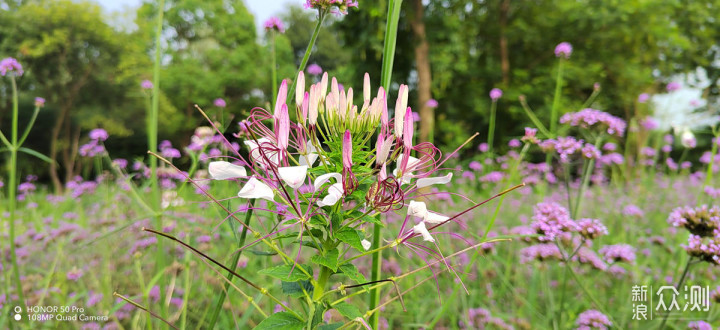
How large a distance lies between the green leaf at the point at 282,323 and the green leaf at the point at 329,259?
14 centimetres

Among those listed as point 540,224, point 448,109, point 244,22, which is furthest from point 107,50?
point 540,224

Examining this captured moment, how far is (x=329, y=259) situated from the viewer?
79 cm

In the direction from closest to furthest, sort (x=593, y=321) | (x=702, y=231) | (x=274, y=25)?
(x=274, y=25), (x=702, y=231), (x=593, y=321)

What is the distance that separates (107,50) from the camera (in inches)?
856

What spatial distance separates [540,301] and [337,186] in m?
Result: 2.81

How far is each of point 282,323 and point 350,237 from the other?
230mm

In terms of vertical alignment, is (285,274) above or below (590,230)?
above

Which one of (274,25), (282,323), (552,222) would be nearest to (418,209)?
(282,323)

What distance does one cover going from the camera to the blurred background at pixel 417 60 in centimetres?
1304

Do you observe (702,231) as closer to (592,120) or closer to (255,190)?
(592,120)

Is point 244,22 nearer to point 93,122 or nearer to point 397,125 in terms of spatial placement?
point 93,122

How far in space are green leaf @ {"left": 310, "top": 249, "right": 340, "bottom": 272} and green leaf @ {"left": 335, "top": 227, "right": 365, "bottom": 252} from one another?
1.6 inches

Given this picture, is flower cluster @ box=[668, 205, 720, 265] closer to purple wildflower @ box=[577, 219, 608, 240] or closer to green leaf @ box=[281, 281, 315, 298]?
purple wildflower @ box=[577, 219, 608, 240]

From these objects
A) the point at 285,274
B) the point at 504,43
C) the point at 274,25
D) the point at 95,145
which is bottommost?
the point at 285,274
